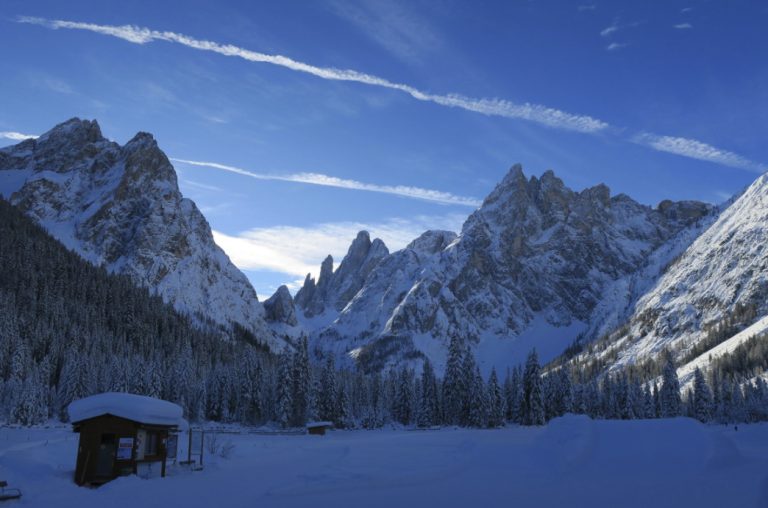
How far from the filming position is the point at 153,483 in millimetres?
28750

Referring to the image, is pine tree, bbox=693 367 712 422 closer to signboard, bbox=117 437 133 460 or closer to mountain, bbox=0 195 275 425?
mountain, bbox=0 195 275 425

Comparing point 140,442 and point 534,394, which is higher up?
point 534,394

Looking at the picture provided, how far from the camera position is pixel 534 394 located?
3861 inches

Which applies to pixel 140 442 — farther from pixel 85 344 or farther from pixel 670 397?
A: pixel 670 397

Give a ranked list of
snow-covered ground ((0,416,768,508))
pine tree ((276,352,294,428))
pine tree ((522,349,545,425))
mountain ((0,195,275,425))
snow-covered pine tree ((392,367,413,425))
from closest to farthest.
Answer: snow-covered ground ((0,416,768,508)), pine tree ((276,352,294,428)), mountain ((0,195,275,425)), pine tree ((522,349,545,425)), snow-covered pine tree ((392,367,413,425))

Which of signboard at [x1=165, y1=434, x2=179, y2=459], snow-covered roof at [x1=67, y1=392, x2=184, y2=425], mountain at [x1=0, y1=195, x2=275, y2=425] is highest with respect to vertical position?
mountain at [x1=0, y1=195, x2=275, y2=425]

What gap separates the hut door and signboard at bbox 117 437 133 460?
314 millimetres

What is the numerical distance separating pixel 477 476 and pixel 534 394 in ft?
236

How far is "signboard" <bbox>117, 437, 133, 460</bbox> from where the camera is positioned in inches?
1152

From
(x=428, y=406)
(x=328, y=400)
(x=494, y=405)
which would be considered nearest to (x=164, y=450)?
(x=328, y=400)

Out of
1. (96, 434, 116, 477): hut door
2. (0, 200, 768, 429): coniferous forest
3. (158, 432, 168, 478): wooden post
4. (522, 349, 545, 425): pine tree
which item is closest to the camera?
(96, 434, 116, 477): hut door

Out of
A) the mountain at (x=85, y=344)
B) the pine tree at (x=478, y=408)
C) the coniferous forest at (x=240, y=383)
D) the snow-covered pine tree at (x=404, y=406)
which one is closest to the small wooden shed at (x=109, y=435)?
the mountain at (x=85, y=344)

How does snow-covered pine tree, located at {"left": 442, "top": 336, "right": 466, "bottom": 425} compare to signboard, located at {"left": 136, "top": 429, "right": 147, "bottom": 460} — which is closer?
signboard, located at {"left": 136, "top": 429, "right": 147, "bottom": 460}

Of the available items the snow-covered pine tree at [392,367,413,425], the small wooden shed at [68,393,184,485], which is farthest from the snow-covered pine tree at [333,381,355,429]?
the small wooden shed at [68,393,184,485]
